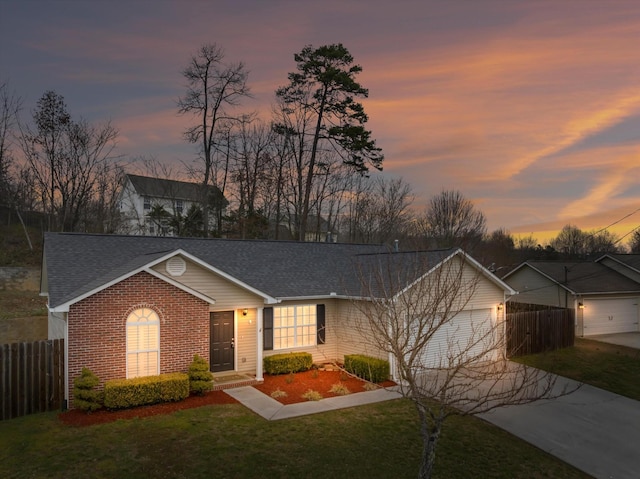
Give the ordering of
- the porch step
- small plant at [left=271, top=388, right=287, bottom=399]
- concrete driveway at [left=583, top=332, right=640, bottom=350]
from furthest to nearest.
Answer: concrete driveway at [left=583, top=332, right=640, bottom=350] → the porch step → small plant at [left=271, top=388, right=287, bottom=399]

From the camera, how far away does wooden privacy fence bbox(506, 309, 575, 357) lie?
19.3 meters

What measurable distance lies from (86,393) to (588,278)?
28.1 meters

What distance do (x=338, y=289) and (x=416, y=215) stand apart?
2999cm

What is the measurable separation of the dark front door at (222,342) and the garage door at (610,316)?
21.4m

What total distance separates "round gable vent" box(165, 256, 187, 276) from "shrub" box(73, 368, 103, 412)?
12.1 ft

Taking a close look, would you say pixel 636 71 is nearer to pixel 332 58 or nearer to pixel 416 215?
pixel 332 58

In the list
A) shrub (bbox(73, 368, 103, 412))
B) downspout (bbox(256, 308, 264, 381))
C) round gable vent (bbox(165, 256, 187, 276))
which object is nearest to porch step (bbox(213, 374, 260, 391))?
downspout (bbox(256, 308, 264, 381))

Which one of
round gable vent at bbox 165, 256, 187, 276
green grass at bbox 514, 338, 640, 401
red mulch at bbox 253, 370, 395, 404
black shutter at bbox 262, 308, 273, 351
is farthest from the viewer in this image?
black shutter at bbox 262, 308, 273, 351


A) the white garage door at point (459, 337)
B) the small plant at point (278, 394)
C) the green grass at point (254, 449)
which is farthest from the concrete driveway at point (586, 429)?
the small plant at point (278, 394)

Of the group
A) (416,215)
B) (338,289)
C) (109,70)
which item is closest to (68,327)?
(338,289)

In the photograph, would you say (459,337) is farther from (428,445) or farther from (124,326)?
(124,326)

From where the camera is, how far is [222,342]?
48.9ft

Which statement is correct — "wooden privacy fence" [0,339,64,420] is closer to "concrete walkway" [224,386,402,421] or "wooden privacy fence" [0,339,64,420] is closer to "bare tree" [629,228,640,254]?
"concrete walkway" [224,386,402,421]

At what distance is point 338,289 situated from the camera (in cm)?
1748
